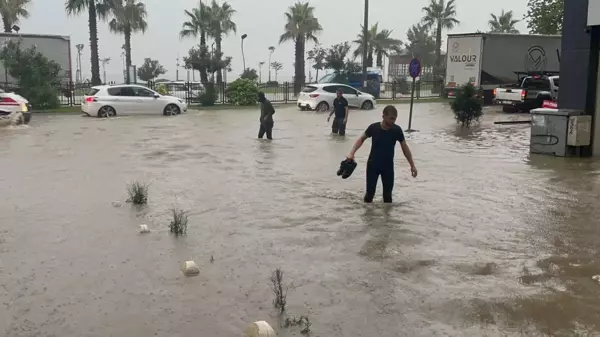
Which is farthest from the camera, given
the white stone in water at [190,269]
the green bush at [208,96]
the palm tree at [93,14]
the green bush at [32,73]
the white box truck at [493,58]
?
the palm tree at [93,14]

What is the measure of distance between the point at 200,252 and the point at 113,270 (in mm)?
925

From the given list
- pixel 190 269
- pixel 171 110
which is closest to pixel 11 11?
pixel 171 110

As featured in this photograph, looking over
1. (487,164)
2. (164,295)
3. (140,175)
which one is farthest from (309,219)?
(487,164)

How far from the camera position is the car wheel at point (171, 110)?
24.8 m

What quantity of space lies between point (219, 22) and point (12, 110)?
3870cm

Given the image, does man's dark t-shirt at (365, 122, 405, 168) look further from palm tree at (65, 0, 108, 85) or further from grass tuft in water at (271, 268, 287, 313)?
palm tree at (65, 0, 108, 85)

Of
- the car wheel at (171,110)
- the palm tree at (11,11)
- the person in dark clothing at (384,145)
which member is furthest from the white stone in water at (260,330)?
the palm tree at (11,11)

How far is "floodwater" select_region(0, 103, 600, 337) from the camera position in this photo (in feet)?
15.2

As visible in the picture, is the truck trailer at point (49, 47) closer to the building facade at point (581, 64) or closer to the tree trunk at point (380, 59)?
the building facade at point (581, 64)

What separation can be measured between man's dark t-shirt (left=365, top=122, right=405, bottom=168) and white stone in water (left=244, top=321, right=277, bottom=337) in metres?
4.24

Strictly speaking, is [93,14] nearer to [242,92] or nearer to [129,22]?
[129,22]

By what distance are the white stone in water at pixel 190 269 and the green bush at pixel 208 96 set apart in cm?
2657

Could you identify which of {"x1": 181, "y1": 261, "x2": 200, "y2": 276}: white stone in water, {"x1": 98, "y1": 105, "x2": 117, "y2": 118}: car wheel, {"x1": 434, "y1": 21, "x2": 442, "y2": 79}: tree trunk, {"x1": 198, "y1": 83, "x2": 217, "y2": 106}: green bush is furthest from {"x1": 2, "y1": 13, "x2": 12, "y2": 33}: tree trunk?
{"x1": 181, "y1": 261, "x2": 200, "y2": 276}: white stone in water

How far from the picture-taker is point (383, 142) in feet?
26.4
